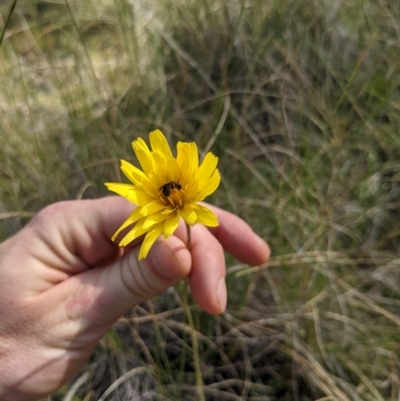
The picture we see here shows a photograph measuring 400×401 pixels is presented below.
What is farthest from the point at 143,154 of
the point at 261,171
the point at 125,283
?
the point at 261,171

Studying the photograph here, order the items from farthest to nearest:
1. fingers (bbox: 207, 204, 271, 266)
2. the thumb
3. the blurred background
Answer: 1. the blurred background
2. fingers (bbox: 207, 204, 271, 266)
3. the thumb

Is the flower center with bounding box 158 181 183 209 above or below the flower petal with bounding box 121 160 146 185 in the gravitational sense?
below

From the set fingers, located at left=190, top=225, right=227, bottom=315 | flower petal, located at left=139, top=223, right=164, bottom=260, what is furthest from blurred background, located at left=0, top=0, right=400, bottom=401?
flower petal, located at left=139, top=223, right=164, bottom=260

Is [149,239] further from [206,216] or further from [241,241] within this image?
[241,241]

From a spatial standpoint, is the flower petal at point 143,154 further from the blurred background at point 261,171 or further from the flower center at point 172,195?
the blurred background at point 261,171

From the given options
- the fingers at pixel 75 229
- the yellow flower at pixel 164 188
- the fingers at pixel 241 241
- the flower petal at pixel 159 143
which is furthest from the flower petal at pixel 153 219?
the fingers at pixel 241 241

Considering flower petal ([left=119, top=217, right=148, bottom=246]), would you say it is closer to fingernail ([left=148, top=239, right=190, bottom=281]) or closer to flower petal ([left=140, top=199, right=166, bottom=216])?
flower petal ([left=140, top=199, right=166, bottom=216])

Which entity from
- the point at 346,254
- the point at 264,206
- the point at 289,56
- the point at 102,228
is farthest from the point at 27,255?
the point at 289,56
